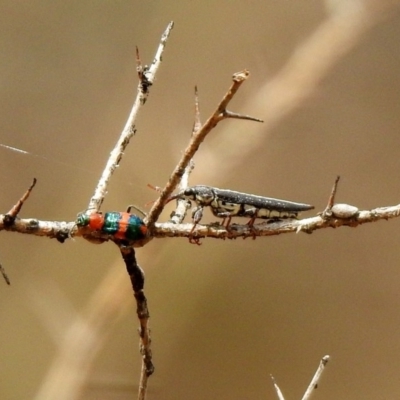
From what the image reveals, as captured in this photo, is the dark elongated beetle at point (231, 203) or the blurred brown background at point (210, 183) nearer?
the dark elongated beetle at point (231, 203)

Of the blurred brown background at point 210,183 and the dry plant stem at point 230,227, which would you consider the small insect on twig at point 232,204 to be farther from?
the blurred brown background at point 210,183

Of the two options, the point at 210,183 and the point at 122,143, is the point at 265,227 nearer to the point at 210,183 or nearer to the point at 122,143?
the point at 122,143

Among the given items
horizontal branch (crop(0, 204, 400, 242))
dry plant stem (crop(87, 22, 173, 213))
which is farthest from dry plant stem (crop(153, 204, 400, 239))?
dry plant stem (crop(87, 22, 173, 213))

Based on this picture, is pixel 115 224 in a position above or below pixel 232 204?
below

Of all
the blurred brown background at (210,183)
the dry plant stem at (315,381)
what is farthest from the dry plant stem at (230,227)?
the blurred brown background at (210,183)

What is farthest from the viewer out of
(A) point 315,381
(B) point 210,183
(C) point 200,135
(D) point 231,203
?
(B) point 210,183

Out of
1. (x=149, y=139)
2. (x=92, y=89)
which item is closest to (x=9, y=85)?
(x=92, y=89)

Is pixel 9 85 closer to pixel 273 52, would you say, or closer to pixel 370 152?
pixel 273 52

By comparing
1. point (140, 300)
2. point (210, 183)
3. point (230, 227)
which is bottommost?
point (140, 300)

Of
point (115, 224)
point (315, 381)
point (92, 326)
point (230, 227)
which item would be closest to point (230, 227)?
point (230, 227)
